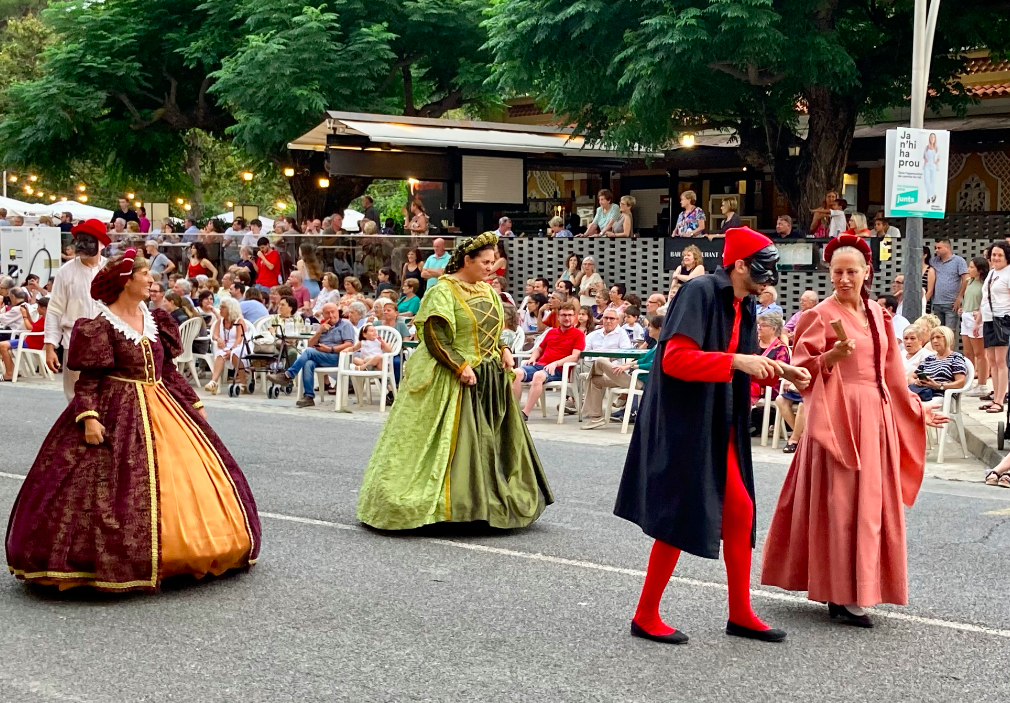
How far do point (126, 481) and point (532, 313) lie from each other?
11.5 metres

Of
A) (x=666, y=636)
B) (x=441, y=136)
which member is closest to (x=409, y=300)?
(x=441, y=136)

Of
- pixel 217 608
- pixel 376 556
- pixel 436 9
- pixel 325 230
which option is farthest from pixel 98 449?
pixel 436 9

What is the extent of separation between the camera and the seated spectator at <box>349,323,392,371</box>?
1611 cm

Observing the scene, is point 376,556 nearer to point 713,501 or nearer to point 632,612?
point 632,612

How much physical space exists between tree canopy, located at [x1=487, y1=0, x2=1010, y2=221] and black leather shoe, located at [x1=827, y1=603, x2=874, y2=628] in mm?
14447

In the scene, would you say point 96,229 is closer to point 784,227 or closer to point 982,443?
point 982,443

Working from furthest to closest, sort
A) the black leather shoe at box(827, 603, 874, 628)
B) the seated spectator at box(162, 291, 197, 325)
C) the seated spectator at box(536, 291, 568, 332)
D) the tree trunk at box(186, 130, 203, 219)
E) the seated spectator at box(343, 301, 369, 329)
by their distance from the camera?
the tree trunk at box(186, 130, 203, 219) → the seated spectator at box(162, 291, 197, 325) → the seated spectator at box(343, 301, 369, 329) → the seated spectator at box(536, 291, 568, 332) → the black leather shoe at box(827, 603, 874, 628)

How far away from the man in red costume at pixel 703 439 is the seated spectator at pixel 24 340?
16.9 m

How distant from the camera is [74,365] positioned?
21.6 feet

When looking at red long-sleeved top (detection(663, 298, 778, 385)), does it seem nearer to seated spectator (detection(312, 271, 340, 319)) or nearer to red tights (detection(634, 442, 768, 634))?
red tights (detection(634, 442, 768, 634))

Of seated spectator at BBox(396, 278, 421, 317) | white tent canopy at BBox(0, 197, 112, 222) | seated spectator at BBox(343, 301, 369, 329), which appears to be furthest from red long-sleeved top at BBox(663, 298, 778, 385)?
white tent canopy at BBox(0, 197, 112, 222)

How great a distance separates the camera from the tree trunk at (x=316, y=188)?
3127 centimetres

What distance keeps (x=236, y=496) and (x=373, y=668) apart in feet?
5.56

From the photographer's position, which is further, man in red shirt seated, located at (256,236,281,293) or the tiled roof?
the tiled roof
